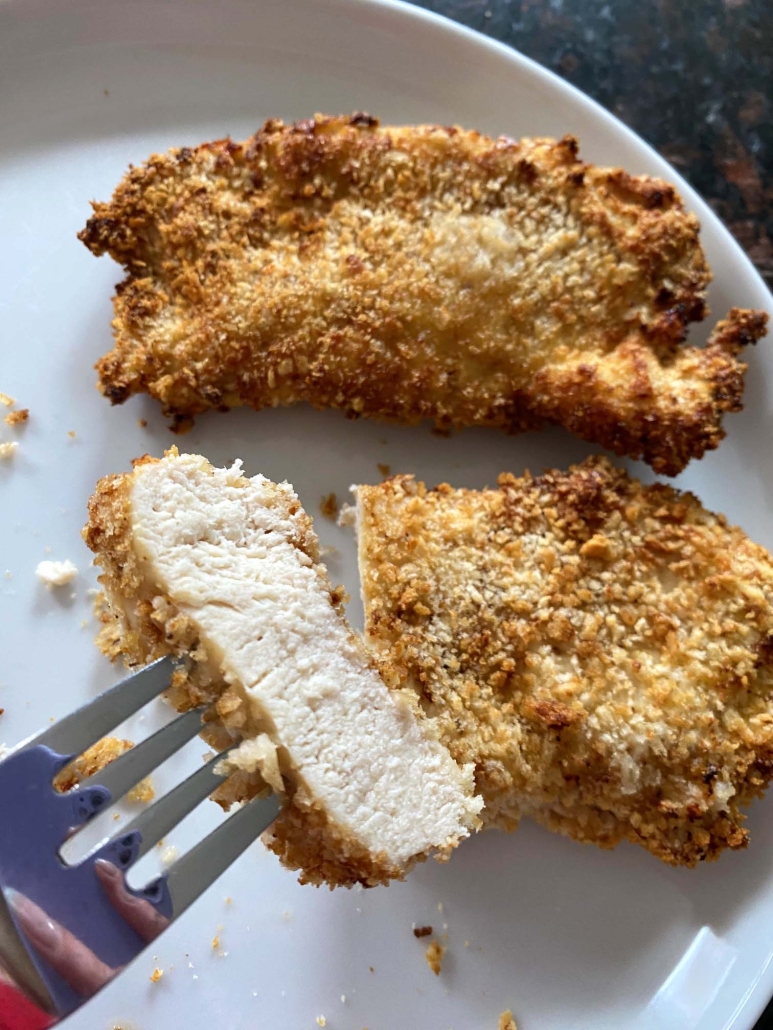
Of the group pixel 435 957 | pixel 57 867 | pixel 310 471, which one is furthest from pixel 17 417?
pixel 435 957

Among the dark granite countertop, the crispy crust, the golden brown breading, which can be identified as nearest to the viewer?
the crispy crust

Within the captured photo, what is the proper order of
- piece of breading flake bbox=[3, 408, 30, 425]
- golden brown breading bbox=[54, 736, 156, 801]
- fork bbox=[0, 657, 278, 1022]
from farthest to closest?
1. piece of breading flake bbox=[3, 408, 30, 425]
2. golden brown breading bbox=[54, 736, 156, 801]
3. fork bbox=[0, 657, 278, 1022]

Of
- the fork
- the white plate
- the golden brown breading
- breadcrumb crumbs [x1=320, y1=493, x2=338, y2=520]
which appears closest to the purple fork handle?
the fork

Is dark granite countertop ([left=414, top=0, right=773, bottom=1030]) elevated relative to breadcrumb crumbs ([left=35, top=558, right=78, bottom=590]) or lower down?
elevated

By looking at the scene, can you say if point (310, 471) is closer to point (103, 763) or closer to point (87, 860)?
point (103, 763)

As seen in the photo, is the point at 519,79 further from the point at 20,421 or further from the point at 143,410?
the point at 20,421

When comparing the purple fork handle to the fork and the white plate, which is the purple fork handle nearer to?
the fork

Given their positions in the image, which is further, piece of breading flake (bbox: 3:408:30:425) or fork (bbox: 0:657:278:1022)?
piece of breading flake (bbox: 3:408:30:425)

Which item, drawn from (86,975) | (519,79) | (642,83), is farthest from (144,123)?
(86,975)
